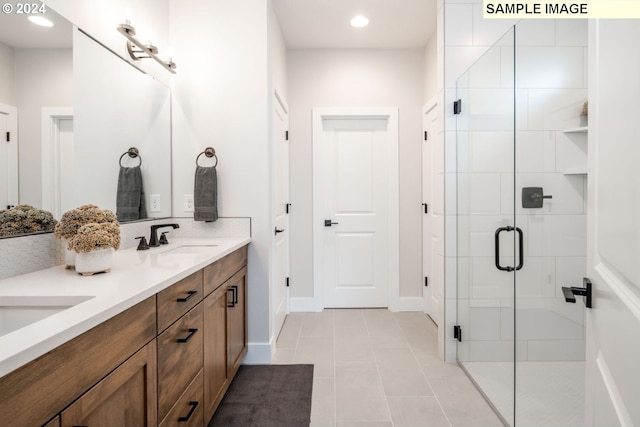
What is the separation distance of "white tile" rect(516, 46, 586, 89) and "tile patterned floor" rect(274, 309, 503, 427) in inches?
67.4

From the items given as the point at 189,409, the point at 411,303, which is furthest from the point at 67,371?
the point at 411,303

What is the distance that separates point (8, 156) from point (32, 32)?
1.66 ft

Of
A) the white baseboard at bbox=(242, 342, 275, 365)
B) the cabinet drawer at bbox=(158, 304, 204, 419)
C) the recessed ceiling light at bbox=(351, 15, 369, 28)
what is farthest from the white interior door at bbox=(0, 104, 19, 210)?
the recessed ceiling light at bbox=(351, 15, 369, 28)

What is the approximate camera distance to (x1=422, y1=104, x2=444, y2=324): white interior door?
3205 millimetres

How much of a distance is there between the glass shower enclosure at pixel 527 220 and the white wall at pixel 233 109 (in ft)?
4.63

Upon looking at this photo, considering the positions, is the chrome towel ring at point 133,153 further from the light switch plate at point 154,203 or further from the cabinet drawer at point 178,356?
the cabinet drawer at point 178,356

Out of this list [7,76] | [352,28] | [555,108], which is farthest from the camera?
[352,28]

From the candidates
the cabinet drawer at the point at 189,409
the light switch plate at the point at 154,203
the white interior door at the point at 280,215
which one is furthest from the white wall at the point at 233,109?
the cabinet drawer at the point at 189,409

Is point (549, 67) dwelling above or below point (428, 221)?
above

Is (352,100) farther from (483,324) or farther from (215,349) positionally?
(215,349)

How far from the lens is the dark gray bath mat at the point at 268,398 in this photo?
176cm

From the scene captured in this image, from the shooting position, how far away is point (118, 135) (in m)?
1.90

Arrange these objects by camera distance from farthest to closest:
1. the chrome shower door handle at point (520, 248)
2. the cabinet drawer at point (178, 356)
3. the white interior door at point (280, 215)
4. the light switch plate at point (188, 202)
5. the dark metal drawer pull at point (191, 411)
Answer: the white interior door at point (280, 215) < the light switch plate at point (188, 202) < the chrome shower door handle at point (520, 248) < the dark metal drawer pull at point (191, 411) < the cabinet drawer at point (178, 356)

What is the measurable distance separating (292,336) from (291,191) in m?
1.44
